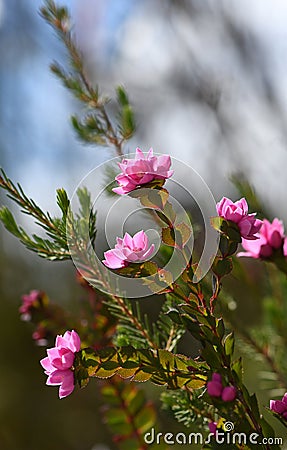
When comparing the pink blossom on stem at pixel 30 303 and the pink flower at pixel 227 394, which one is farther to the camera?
the pink blossom on stem at pixel 30 303

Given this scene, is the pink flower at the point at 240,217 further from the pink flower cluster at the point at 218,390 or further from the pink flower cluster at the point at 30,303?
the pink flower cluster at the point at 30,303

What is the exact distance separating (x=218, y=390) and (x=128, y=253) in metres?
0.08

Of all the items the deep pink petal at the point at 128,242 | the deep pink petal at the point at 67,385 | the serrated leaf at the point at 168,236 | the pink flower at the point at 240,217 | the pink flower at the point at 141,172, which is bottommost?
the deep pink petal at the point at 67,385

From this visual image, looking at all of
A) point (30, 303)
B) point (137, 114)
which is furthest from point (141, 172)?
point (137, 114)

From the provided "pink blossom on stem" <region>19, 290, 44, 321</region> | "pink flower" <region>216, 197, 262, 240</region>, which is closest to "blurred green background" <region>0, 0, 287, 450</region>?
"pink blossom on stem" <region>19, 290, 44, 321</region>

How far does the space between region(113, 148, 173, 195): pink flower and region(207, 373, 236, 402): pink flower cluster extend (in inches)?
4.2

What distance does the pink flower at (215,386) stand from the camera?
303 mm

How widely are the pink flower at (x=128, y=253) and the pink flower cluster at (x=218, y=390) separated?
72 mm

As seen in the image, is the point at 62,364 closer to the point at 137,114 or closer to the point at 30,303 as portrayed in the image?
the point at 30,303

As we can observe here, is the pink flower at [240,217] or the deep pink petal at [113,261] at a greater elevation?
the deep pink petal at [113,261]

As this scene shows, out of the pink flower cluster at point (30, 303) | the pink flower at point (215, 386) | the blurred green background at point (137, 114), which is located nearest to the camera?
the pink flower at point (215, 386)

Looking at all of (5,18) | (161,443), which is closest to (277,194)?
(161,443)

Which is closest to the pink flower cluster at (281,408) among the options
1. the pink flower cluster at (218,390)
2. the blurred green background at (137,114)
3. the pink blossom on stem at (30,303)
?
the pink flower cluster at (218,390)

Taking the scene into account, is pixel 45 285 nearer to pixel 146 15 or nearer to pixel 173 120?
pixel 173 120
